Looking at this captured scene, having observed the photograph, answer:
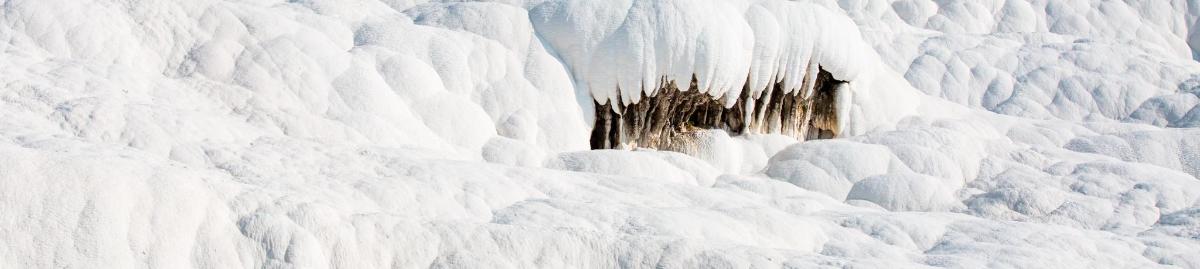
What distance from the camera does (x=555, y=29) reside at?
1448 centimetres

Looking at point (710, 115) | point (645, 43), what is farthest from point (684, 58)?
point (710, 115)

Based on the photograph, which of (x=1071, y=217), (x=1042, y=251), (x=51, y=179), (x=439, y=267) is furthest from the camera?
(x=1071, y=217)

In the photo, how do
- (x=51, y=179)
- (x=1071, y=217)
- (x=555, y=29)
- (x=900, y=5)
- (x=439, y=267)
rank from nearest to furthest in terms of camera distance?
(x=51, y=179) < (x=439, y=267) < (x=1071, y=217) < (x=555, y=29) < (x=900, y=5)

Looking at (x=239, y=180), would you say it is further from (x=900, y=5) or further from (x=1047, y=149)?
(x=900, y=5)

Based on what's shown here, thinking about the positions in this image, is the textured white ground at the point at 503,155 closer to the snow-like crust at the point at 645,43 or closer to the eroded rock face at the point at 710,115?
the snow-like crust at the point at 645,43

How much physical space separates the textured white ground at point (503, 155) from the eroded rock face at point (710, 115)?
300mm

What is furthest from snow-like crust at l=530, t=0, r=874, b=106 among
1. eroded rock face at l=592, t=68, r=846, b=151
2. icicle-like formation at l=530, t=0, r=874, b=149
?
eroded rock face at l=592, t=68, r=846, b=151

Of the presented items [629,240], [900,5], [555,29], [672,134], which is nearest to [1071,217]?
[672,134]

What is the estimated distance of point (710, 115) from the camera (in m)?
15.8

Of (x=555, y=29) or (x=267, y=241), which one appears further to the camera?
(x=555, y=29)

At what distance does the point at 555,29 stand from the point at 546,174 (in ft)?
17.3

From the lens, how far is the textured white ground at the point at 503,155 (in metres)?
6.80

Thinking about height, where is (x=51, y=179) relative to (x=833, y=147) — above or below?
above

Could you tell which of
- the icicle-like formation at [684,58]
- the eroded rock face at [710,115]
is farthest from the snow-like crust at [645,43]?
the eroded rock face at [710,115]
